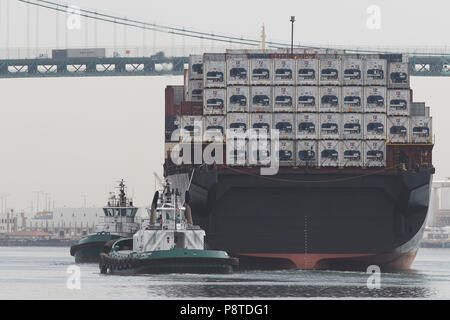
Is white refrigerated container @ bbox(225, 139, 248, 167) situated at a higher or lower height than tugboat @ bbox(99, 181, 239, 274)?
higher

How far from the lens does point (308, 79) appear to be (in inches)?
3231

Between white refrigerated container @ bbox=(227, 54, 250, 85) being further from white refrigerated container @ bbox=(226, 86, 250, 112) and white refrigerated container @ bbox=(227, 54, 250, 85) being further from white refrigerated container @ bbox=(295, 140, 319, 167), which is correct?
white refrigerated container @ bbox=(295, 140, 319, 167)

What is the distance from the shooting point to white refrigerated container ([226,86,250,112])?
268 feet

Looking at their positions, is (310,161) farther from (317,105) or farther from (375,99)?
(375,99)

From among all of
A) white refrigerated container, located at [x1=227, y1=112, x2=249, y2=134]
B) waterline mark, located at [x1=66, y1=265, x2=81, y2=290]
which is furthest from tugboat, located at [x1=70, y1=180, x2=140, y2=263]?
white refrigerated container, located at [x1=227, y1=112, x2=249, y2=134]

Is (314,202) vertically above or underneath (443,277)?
above

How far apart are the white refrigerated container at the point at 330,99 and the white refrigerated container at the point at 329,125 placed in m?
0.46

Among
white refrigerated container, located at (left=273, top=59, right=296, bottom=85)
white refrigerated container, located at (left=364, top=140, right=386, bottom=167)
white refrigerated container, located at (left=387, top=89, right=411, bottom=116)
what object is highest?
white refrigerated container, located at (left=273, top=59, right=296, bottom=85)

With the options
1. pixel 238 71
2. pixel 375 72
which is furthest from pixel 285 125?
pixel 375 72

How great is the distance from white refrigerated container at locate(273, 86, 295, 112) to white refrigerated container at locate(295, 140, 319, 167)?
273 cm
